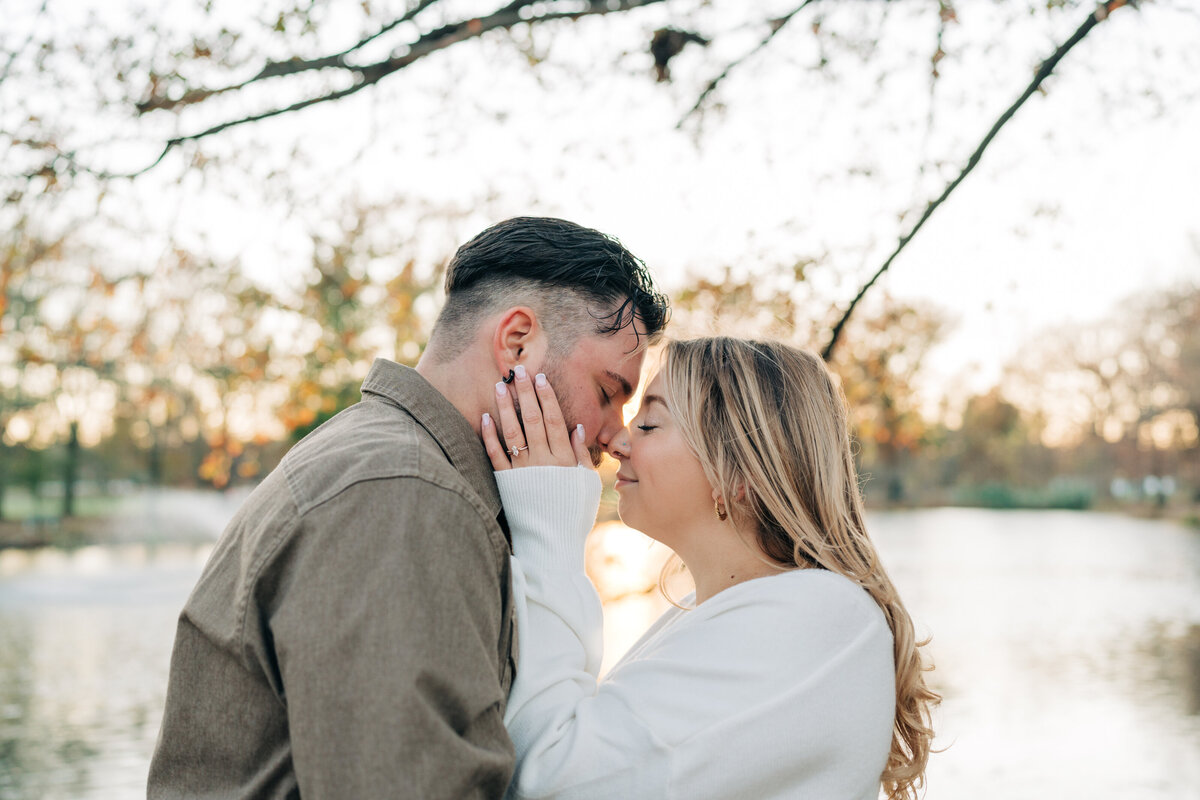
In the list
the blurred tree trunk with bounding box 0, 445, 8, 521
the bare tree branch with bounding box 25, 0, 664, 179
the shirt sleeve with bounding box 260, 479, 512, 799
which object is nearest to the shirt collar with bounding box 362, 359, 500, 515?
the shirt sleeve with bounding box 260, 479, 512, 799

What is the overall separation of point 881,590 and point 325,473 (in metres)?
1.26

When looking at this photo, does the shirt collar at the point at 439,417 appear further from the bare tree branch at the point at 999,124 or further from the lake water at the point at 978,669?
the lake water at the point at 978,669

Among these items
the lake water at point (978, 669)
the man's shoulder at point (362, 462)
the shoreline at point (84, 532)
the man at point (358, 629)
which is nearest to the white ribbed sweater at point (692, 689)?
the man at point (358, 629)

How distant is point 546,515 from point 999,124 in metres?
3.01

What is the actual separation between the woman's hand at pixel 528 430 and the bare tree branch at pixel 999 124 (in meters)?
2.49

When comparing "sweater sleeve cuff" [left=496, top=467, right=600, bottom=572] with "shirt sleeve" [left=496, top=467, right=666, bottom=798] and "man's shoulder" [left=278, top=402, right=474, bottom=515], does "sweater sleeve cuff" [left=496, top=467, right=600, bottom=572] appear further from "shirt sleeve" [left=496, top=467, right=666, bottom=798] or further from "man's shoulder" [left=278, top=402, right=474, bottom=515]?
"man's shoulder" [left=278, top=402, right=474, bottom=515]

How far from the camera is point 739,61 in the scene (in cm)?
496

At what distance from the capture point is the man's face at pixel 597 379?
2076 mm

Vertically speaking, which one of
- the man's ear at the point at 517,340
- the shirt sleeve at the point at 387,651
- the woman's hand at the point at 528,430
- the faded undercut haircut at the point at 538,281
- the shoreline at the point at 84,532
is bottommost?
the shoreline at the point at 84,532

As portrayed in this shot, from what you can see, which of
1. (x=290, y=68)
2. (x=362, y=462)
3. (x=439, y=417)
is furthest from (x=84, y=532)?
(x=362, y=462)

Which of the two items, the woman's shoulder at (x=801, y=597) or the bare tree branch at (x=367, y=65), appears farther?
the bare tree branch at (x=367, y=65)

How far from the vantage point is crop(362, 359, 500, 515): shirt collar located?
5.99 ft

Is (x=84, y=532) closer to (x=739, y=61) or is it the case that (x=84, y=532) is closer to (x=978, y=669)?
(x=978, y=669)

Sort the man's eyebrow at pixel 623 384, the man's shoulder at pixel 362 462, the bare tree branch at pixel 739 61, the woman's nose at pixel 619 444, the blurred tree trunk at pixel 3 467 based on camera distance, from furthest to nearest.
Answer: the blurred tree trunk at pixel 3 467 → the bare tree branch at pixel 739 61 → the woman's nose at pixel 619 444 → the man's eyebrow at pixel 623 384 → the man's shoulder at pixel 362 462
